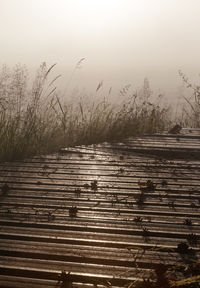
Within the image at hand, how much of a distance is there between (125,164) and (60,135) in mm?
1848

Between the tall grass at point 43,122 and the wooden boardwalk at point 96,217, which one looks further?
the tall grass at point 43,122

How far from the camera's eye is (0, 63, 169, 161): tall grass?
536 cm

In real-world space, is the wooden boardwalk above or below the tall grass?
below

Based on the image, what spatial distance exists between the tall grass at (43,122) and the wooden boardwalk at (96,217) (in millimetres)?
693

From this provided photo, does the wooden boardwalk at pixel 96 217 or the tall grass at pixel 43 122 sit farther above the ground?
the tall grass at pixel 43 122

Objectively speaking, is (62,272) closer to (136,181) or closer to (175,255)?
(175,255)

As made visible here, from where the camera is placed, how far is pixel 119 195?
11.4 feet

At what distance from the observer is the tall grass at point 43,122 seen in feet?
17.6

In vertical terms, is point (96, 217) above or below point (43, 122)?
below

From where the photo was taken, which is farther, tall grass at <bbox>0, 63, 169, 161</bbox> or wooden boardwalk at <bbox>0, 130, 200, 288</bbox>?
tall grass at <bbox>0, 63, 169, 161</bbox>

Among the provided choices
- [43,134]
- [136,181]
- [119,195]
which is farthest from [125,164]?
[43,134]

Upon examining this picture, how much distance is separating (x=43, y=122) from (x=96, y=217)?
311cm

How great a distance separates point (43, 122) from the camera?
234 inches

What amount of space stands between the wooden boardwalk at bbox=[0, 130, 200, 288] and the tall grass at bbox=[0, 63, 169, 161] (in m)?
0.69
